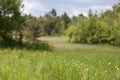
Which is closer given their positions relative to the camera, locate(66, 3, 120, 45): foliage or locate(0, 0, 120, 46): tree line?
locate(0, 0, 120, 46): tree line

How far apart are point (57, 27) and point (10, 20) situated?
5189cm

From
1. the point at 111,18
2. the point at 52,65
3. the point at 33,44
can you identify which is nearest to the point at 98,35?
the point at 111,18

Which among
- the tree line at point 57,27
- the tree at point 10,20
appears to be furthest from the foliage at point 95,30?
the tree at point 10,20

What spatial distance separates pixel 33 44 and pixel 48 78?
64.3 ft

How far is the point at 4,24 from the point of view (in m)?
25.2

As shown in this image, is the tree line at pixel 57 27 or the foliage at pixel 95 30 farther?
the foliage at pixel 95 30

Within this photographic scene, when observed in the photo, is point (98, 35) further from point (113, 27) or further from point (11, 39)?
point (11, 39)

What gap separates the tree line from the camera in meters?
25.6

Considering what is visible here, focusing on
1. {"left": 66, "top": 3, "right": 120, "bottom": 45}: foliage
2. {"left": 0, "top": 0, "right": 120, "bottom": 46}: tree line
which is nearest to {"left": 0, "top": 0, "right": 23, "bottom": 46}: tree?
{"left": 0, "top": 0, "right": 120, "bottom": 46}: tree line

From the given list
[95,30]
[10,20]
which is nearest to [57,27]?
[95,30]

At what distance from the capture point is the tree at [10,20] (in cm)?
2527

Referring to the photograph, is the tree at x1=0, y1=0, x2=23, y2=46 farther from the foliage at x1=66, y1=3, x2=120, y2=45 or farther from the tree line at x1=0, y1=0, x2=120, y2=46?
the foliage at x1=66, y1=3, x2=120, y2=45

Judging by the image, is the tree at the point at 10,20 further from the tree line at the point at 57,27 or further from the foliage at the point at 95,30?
the foliage at the point at 95,30

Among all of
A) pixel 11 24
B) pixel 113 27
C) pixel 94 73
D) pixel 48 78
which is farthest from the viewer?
pixel 113 27
